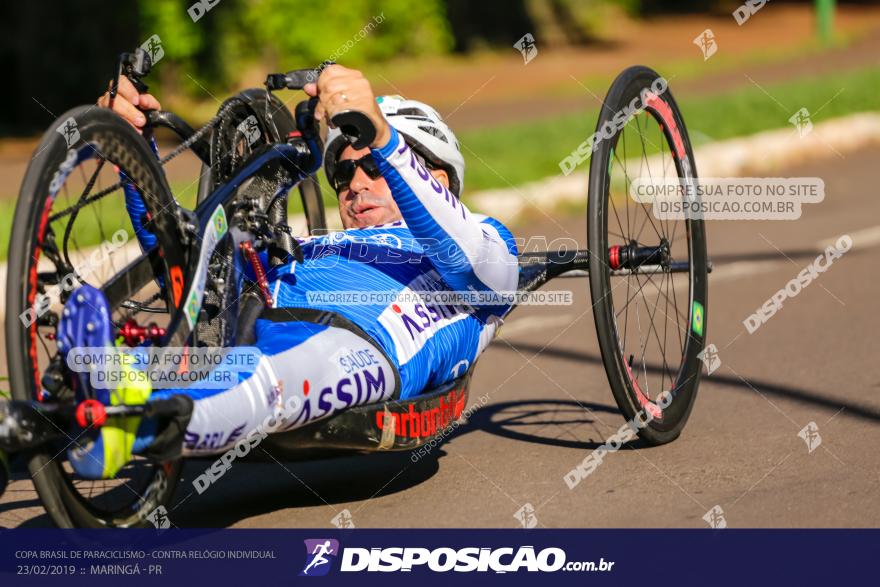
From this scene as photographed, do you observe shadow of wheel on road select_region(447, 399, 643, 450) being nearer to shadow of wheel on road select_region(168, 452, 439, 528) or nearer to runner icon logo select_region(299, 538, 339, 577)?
shadow of wheel on road select_region(168, 452, 439, 528)

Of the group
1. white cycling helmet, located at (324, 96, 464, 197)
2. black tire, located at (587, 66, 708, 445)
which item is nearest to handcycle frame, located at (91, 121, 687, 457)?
white cycling helmet, located at (324, 96, 464, 197)

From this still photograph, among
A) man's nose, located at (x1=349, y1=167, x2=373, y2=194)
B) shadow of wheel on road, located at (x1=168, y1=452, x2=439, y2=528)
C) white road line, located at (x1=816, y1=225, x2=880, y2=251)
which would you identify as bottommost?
shadow of wheel on road, located at (x1=168, y1=452, x2=439, y2=528)

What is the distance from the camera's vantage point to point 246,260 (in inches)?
164

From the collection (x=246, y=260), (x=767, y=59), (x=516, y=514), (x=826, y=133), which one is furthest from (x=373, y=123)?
(x=767, y=59)

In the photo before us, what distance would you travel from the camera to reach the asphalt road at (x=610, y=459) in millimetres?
4203

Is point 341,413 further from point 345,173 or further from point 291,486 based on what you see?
point 345,173

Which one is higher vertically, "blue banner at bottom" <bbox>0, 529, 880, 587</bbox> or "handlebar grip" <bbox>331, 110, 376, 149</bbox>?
"handlebar grip" <bbox>331, 110, 376, 149</bbox>

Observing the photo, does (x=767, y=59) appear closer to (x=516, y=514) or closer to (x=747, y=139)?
(x=747, y=139)

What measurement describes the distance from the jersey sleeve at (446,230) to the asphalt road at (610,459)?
2.32 feet

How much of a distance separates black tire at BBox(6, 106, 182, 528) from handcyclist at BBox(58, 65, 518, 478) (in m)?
0.11

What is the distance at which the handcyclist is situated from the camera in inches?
132

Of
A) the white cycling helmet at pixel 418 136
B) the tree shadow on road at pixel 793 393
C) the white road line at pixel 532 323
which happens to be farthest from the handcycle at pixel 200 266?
the white road line at pixel 532 323

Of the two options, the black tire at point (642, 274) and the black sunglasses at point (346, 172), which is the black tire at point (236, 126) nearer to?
the black sunglasses at point (346, 172)

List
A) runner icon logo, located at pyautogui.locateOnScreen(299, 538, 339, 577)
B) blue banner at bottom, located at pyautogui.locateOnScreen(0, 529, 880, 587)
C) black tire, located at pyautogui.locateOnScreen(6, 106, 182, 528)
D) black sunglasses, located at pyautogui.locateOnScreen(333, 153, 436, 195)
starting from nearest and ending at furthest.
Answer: black tire, located at pyautogui.locateOnScreen(6, 106, 182, 528)
blue banner at bottom, located at pyautogui.locateOnScreen(0, 529, 880, 587)
runner icon logo, located at pyautogui.locateOnScreen(299, 538, 339, 577)
black sunglasses, located at pyautogui.locateOnScreen(333, 153, 436, 195)
